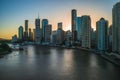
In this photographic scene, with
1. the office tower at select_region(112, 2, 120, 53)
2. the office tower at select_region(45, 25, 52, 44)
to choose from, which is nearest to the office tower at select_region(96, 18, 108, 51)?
the office tower at select_region(112, 2, 120, 53)

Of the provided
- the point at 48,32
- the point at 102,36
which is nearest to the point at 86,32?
the point at 102,36

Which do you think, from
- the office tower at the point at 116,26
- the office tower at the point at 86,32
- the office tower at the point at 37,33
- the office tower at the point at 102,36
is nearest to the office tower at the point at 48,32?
the office tower at the point at 37,33

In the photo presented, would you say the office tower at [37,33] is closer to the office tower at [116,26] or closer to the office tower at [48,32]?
the office tower at [48,32]

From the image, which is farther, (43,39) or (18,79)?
(43,39)

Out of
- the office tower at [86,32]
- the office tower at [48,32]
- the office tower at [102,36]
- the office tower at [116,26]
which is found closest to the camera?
the office tower at [116,26]

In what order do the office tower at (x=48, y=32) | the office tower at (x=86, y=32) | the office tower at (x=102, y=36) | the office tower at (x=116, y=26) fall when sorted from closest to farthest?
the office tower at (x=116, y=26) → the office tower at (x=102, y=36) → the office tower at (x=86, y=32) → the office tower at (x=48, y=32)

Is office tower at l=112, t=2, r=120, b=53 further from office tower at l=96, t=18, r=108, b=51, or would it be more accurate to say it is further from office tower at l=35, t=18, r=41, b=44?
office tower at l=35, t=18, r=41, b=44

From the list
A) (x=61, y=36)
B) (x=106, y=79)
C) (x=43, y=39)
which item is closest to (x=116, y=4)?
(x=106, y=79)

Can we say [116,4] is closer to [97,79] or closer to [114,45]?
[114,45]

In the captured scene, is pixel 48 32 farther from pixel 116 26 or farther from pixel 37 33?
pixel 116 26

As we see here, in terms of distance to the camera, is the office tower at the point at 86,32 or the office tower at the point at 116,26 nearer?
the office tower at the point at 116,26

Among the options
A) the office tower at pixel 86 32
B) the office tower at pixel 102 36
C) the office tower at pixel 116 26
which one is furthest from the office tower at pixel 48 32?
the office tower at pixel 116 26
